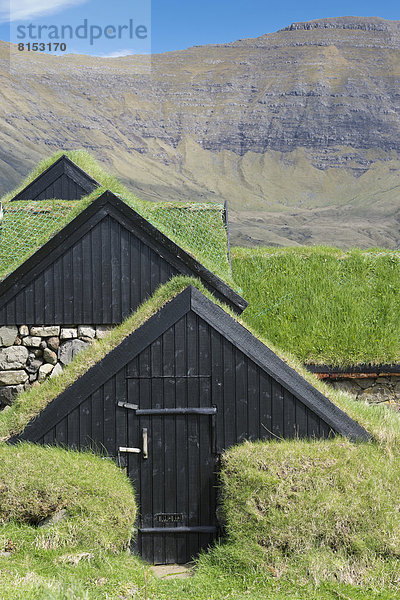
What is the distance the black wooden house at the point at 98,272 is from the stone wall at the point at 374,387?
4.13m

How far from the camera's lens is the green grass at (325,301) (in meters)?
16.1

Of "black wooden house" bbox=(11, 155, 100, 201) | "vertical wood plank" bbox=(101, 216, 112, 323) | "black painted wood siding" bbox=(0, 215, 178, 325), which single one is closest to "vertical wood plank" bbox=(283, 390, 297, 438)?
"black painted wood siding" bbox=(0, 215, 178, 325)

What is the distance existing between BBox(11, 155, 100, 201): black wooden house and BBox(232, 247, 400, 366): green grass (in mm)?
5112

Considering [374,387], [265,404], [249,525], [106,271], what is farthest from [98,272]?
[374,387]

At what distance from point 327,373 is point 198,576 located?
8227 millimetres

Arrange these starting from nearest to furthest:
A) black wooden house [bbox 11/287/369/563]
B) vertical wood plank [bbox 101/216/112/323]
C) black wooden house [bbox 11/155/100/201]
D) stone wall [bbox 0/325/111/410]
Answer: black wooden house [bbox 11/287/369/563] < vertical wood plank [bbox 101/216/112/323] < stone wall [bbox 0/325/111/410] < black wooden house [bbox 11/155/100/201]

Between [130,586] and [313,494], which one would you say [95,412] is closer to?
[130,586]

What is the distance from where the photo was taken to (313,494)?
334 inches

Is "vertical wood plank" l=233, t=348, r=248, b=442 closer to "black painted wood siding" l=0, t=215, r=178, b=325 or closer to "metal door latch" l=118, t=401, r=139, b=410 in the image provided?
"metal door latch" l=118, t=401, r=139, b=410

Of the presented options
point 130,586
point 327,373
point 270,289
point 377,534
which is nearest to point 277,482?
point 377,534

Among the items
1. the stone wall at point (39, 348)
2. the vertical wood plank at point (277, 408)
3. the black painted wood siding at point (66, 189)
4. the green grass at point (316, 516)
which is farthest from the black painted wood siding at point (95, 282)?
the black painted wood siding at point (66, 189)

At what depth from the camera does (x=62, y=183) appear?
19.9 meters

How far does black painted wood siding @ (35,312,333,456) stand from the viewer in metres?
9.22

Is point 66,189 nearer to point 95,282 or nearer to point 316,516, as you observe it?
point 95,282
